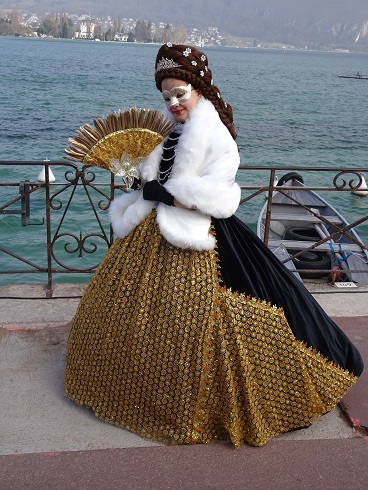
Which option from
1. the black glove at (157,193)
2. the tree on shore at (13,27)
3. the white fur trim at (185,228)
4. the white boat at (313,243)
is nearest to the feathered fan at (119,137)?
the black glove at (157,193)

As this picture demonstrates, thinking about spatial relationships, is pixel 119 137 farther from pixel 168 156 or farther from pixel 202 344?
pixel 202 344

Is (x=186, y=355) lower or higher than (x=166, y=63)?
lower

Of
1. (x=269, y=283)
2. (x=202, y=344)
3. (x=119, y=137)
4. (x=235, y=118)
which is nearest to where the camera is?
(x=202, y=344)

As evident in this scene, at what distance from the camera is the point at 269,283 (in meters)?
3.24

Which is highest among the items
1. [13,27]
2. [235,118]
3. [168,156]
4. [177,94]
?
[177,94]

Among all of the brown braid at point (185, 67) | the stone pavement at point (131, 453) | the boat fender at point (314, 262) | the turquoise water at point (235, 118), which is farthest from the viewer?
the turquoise water at point (235, 118)

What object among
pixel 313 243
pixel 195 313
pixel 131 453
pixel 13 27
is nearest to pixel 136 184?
pixel 195 313

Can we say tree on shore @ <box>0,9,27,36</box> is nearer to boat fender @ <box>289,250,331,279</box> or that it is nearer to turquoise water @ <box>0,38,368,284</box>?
turquoise water @ <box>0,38,368,284</box>

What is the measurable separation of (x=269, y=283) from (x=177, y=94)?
1024 millimetres

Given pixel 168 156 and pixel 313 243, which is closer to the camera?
pixel 168 156

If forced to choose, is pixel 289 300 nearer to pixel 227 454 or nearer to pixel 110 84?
pixel 227 454

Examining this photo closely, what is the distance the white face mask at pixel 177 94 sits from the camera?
3.04 metres

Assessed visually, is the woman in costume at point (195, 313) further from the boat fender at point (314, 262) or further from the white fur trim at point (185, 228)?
the boat fender at point (314, 262)

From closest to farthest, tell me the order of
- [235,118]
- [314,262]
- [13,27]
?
[314,262] < [235,118] < [13,27]
